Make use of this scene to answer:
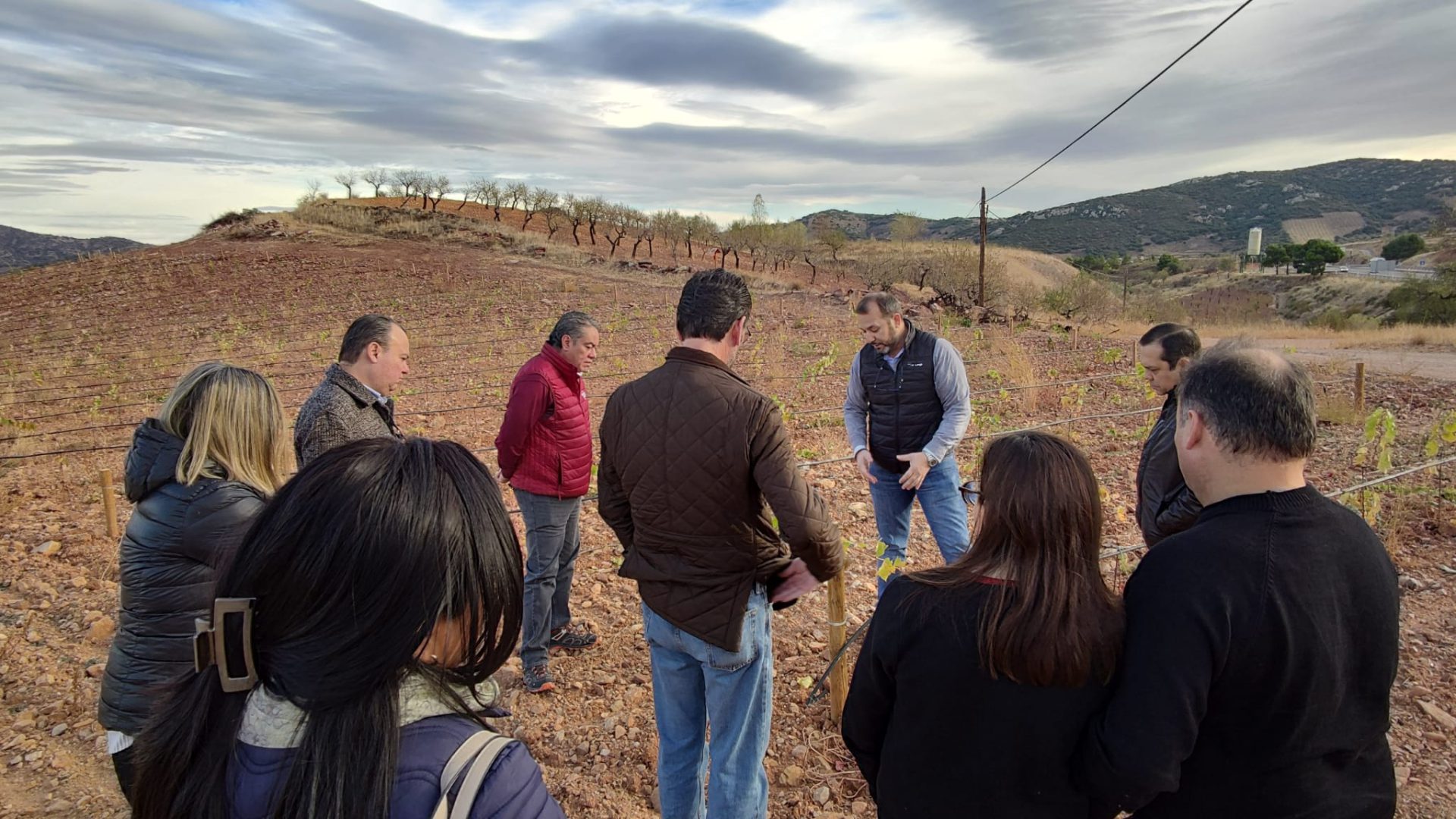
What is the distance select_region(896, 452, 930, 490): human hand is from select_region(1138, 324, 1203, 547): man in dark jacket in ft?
3.30

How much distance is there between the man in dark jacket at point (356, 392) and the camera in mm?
2670

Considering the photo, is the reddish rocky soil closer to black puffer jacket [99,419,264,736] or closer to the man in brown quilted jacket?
the man in brown quilted jacket

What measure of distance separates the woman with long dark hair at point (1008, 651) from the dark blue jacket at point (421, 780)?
0.76 meters

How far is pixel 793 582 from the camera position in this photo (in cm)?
212

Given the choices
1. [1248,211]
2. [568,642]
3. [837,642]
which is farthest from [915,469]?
[1248,211]

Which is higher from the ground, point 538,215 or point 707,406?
point 538,215

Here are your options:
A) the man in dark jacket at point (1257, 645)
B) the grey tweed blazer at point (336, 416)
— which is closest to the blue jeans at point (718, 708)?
the man in dark jacket at point (1257, 645)

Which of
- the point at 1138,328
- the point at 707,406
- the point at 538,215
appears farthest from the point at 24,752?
the point at 538,215

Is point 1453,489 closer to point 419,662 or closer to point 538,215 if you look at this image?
point 419,662

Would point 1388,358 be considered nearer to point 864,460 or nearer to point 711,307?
point 864,460

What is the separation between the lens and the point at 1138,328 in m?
20.3

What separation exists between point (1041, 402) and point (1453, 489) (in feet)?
13.0

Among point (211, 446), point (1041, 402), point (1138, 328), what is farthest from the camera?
point (1138, 328)

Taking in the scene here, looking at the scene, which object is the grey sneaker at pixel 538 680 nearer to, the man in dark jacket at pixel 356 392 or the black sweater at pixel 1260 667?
the man in dark jacket at pixel 356 392
